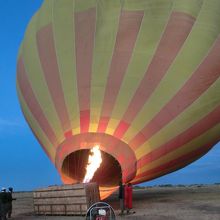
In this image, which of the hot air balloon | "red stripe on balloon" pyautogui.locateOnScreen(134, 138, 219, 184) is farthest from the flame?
"red stripe on balloon" pyautogui.locateOnScreen(134, 138, 219, 184)

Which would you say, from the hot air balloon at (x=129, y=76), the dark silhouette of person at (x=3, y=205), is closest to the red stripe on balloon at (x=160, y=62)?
the hot air balloon at (x=129, y=76)

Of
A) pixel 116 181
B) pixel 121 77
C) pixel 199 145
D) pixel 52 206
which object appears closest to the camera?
pixel 121 77

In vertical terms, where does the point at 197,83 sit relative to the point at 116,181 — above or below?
above

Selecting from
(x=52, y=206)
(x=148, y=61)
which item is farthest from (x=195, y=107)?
(x=52, y=206)

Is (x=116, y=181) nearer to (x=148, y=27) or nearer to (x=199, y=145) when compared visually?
(x=199, y=145)

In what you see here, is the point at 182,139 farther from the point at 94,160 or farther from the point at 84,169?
the point at 84,169

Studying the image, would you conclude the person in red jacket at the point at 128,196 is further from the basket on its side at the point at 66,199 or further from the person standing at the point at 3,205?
the person standing at the point at 3,205

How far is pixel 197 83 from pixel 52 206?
17.0 feet

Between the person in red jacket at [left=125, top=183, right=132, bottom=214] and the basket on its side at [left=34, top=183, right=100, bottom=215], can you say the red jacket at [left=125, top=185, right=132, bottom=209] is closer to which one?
the person in red jacket at [left=125, top=183, right=132, bottom=214]

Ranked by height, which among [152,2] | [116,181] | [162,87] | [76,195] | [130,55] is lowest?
[76,195]

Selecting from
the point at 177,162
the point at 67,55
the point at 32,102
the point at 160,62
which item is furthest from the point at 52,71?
the point at 177,162

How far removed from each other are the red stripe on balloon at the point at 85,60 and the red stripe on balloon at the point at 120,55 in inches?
17.7

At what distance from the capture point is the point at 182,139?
1205 centimetres

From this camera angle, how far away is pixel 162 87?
11164mm
